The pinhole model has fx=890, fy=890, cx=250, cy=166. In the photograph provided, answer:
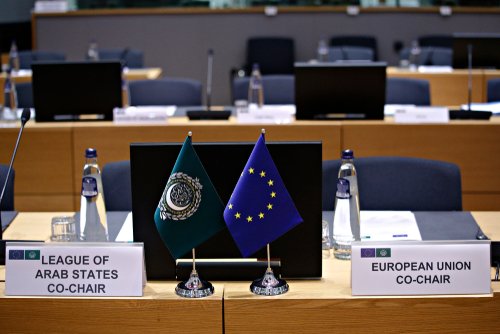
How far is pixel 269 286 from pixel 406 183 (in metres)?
1.18

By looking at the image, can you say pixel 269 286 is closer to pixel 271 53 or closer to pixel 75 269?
pixel 75 269

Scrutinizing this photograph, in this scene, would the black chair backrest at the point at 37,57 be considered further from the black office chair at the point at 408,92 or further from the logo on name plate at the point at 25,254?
the logo on name plate at the point at 25,254

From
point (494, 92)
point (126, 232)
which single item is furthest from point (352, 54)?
point (126, 232)

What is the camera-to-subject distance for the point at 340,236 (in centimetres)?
231

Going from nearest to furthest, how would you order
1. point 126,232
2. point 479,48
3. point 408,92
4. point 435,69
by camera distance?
1. point 126,232
2. point 408,92
3. point 479,48
4. point 435,69

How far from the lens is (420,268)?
190 centimetres

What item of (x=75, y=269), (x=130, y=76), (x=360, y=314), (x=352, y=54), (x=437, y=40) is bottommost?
(x=360, y=314)

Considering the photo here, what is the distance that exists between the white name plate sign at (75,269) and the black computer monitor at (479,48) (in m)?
4.42

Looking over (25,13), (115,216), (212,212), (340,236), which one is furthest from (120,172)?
(25,13)

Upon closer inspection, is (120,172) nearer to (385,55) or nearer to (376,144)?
(376,144)

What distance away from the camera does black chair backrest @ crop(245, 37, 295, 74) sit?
29.1ft

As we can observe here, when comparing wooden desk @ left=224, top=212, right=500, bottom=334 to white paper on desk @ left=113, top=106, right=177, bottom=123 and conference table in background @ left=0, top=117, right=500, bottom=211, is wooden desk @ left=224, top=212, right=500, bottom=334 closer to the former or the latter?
conference table in background @ left=0, top=117, right=500, bottom=211

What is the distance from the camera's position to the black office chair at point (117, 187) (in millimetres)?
2977

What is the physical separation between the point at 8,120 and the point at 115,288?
2.61 metres
